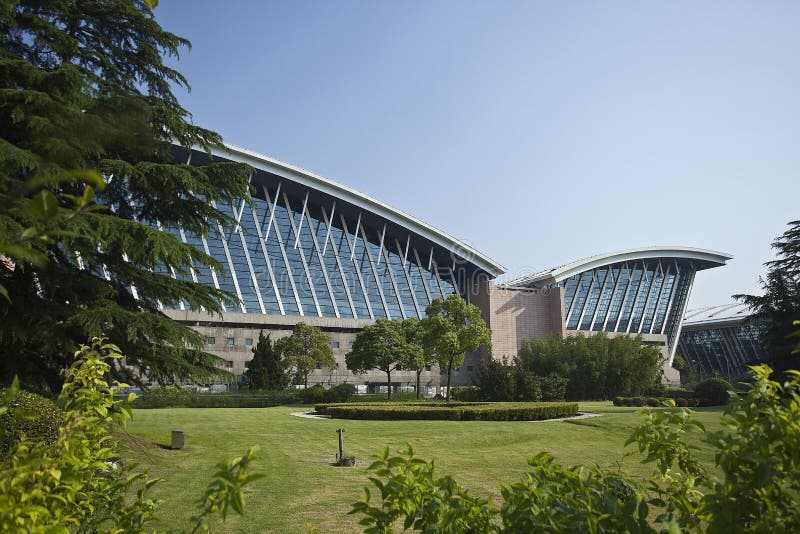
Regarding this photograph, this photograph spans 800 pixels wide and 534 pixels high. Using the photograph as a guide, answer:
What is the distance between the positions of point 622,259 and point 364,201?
37633 mm

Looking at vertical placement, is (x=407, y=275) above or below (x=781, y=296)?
above

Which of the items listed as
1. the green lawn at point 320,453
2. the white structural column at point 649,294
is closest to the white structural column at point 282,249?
the green lawn at point 320,453

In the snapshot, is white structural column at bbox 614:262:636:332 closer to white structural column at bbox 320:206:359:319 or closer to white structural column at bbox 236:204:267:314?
white structural column at bbox 320:206:359:319

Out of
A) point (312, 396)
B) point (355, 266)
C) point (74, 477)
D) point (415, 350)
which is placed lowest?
point (312, 396)

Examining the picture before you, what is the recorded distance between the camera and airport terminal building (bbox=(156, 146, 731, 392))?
1998 inches

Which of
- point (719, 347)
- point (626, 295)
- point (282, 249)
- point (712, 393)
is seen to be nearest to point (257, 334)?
point (282, 249)

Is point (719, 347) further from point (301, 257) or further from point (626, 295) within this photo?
point (301, 257)

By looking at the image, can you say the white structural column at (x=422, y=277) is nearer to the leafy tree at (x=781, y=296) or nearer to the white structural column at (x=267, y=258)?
the white structural column at (x=267, y=258)

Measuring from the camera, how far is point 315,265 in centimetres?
5769

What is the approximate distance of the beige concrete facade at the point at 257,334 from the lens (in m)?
48.0

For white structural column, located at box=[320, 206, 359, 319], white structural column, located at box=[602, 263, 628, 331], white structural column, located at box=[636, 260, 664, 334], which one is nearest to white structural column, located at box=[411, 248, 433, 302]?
white structural column, located at box=[320, 206, 359, 319]

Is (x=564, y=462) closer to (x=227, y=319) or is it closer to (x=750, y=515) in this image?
(x=750, y=515)

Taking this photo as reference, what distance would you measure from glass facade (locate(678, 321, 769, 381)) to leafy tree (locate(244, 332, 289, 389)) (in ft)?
230

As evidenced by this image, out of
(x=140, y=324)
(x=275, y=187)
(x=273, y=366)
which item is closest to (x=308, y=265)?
(x=275, y=187)
